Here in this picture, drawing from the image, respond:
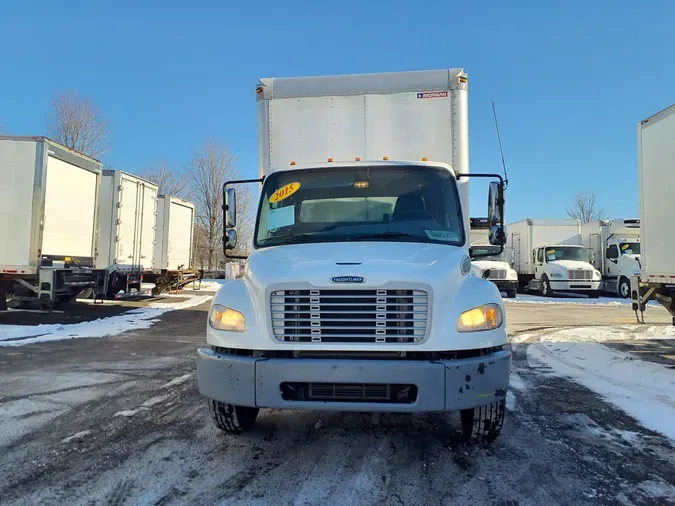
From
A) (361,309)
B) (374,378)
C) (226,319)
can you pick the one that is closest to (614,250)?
(361,309)

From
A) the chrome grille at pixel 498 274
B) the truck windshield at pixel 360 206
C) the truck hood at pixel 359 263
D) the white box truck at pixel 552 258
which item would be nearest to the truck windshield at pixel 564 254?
the white box truck at pixel 552 258

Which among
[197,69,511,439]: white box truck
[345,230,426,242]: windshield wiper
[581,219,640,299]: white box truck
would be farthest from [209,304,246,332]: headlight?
[581,219,640,299]: white box truck

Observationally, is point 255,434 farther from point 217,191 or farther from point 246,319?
point 217,191

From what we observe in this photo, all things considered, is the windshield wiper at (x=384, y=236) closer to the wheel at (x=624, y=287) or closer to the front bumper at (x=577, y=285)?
the front bumper at (x=577, y=285)

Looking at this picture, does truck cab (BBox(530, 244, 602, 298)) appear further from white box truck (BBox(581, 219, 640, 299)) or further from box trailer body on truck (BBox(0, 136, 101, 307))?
box trailer body on truck (BBox(0, 136, 101, 307))

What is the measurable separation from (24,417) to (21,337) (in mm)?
5288

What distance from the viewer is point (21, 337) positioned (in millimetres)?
8578

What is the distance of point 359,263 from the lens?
3371 millimetres

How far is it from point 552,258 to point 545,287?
4.61 ft

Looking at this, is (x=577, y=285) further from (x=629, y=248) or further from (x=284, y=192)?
(x=284, y=192)

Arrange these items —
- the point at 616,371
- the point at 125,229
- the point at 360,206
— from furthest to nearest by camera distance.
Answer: the point at 125,229 < the point at 616,371 < the point at 360,206

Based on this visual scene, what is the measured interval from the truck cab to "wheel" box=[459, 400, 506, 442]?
1963cm

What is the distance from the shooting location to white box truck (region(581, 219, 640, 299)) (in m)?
21.1

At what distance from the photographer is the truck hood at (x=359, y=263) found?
10.7 ft
